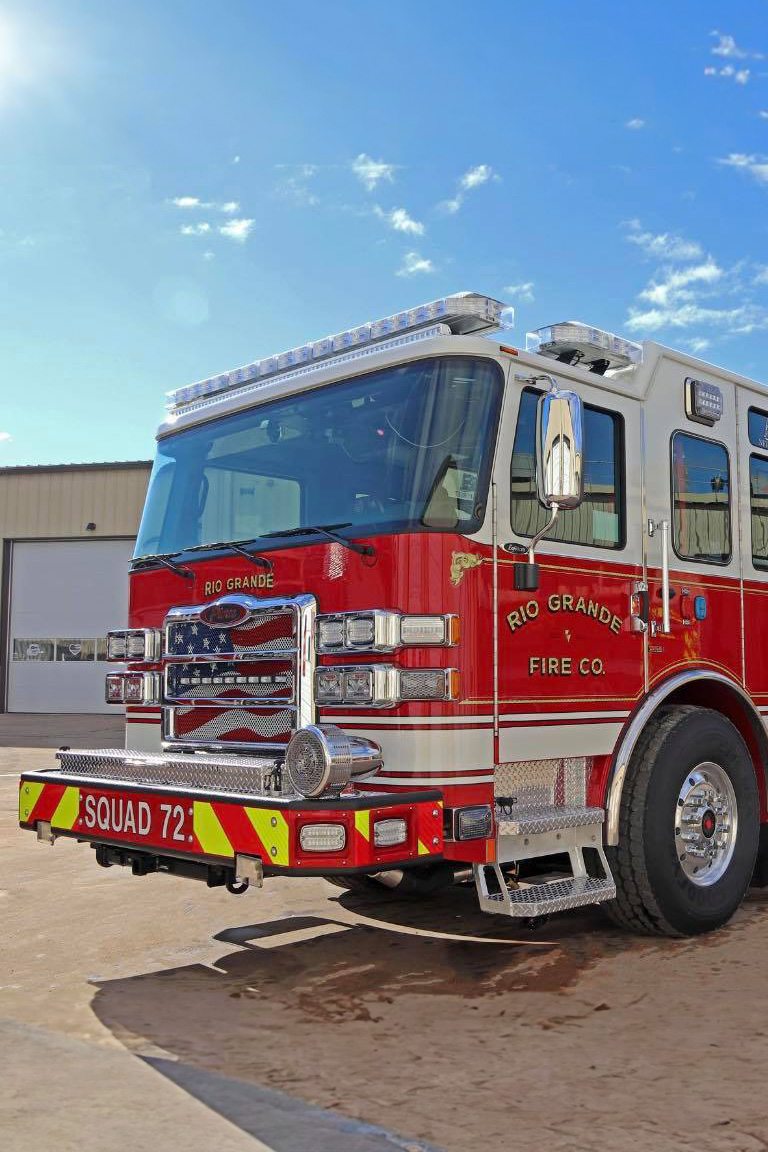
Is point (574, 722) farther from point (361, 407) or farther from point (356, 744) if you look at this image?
point (361, 407)

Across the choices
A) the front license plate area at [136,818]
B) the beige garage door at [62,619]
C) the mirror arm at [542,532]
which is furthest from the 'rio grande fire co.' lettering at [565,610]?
the beige garage door at [62,619]

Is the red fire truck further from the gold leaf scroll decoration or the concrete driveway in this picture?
the concrete driveway

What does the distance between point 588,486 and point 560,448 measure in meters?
0.80

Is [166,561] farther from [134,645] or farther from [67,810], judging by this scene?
[67,810]

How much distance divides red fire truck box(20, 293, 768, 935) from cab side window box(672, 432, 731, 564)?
18 millimetres

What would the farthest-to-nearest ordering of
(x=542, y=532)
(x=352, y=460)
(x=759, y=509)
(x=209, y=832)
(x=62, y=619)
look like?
(x=62, y=619) → (x=759, y=509) → (x=352, y=460) → (x=542, y=532) → (x=209, y=832)

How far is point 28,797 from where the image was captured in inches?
204

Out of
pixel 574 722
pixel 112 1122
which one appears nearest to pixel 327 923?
pixel 574 722

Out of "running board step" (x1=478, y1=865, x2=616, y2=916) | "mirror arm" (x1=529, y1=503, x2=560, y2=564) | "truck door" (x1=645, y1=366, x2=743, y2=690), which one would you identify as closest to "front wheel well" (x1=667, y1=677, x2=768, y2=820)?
"truck door" (x1=645, y1=366, x2=743, y2=690)

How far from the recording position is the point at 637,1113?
3.21 meters

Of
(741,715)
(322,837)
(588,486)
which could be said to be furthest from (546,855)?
(741,715)

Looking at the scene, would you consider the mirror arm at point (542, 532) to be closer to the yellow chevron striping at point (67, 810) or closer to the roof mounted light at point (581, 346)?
the roof mounted light at point (581, 346)

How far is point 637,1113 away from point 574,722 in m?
1.82

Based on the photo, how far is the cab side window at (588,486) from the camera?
15.0ft
